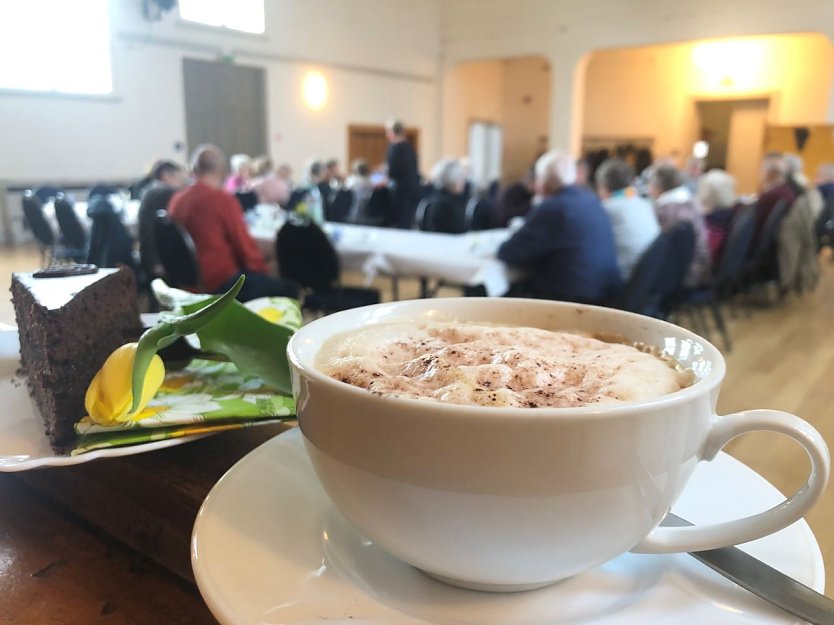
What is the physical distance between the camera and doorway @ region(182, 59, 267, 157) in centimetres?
951

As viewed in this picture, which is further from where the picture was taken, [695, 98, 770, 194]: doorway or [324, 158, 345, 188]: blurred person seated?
[695, 98, 770, 194]: doorway

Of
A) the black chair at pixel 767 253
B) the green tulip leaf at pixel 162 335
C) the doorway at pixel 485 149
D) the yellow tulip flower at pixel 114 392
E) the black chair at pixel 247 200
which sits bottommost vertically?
the black chair at pixel 767 253

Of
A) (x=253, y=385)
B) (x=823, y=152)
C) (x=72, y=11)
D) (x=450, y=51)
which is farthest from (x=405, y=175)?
(x=823, y=152)

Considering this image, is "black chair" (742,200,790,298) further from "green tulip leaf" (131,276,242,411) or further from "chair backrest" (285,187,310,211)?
"green tulip leaf" (131,276,242,411)

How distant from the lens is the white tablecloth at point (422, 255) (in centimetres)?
317

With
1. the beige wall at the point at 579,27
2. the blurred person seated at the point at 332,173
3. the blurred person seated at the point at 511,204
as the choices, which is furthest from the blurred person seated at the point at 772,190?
the blurred person seated at the point at 332,173

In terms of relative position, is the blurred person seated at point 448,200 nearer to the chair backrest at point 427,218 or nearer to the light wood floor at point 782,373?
the chair backrest at point 427,218

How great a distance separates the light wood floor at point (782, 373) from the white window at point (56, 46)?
5.15 metres

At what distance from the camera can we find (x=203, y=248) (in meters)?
3.41

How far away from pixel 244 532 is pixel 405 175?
233 inches

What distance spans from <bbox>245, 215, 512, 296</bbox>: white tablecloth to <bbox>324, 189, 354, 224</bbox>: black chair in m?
2.16

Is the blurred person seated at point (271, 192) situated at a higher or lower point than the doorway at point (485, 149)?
lower

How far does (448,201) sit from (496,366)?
465 centimetres

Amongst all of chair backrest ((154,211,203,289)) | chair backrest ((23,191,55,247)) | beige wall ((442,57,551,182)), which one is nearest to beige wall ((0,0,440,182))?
beige wall ((442,57,551,182))
